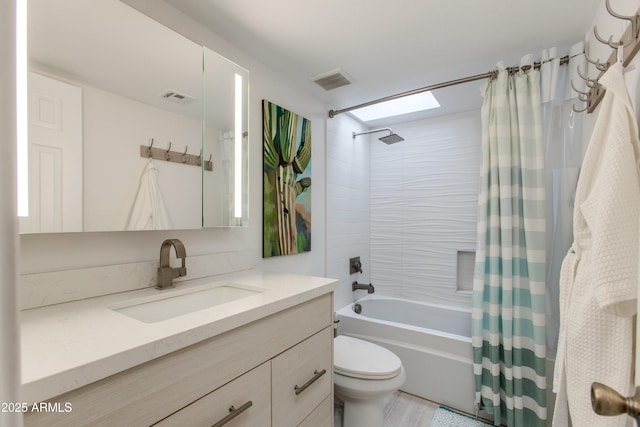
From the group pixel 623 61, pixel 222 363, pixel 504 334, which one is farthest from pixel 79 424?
pixel 504 334

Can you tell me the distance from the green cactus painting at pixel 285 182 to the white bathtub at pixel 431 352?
2.70 ft

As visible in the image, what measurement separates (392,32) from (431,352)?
2.07 m

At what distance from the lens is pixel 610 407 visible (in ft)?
1.56

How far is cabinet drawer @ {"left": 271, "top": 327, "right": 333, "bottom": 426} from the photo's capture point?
1055 mm

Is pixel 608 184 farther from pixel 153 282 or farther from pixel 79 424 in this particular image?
pixel 153 282

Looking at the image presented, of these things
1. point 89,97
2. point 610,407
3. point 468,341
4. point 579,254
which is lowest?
point 468,341

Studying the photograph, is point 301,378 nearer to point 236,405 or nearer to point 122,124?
point 236,405

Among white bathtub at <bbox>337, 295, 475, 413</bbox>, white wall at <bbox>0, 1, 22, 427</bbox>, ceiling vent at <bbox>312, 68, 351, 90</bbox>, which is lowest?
white bathtub at <bbox>337, 295, 475, 413</bbox>

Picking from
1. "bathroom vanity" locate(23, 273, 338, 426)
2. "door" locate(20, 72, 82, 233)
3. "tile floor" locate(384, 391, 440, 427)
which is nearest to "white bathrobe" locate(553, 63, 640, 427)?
"bathroom vanity" locate(23, 273, 338, 426)

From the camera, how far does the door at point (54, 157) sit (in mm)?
924

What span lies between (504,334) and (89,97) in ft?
7.96

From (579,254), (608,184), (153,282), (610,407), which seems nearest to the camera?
(610,407)

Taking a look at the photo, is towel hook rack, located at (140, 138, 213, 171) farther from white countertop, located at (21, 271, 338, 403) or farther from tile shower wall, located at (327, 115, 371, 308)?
tile shower wall, located at (327, 115, 371, 308)

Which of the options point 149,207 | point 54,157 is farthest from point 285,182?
point 54,157
